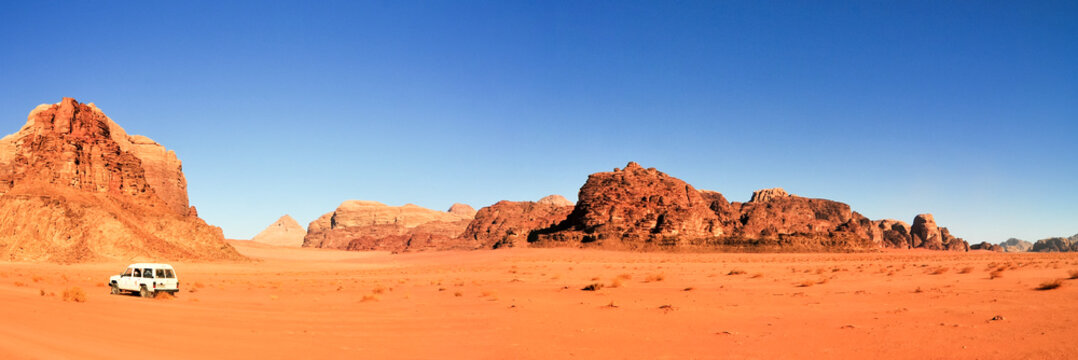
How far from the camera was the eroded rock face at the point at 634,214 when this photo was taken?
3153 inches

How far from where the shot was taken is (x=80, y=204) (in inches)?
2087

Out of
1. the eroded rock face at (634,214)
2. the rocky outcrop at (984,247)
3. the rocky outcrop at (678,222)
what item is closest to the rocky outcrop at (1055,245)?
the rocky outcrop at (984,247)

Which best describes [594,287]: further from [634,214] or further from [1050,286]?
[634,214]

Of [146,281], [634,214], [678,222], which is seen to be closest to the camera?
[146,281]

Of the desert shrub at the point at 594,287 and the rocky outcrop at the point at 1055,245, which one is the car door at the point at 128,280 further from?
the rocky outcrop at the point at 1055,245

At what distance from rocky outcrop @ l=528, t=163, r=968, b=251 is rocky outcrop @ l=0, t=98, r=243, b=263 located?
4600 centimetres

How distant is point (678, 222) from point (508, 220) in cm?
6001

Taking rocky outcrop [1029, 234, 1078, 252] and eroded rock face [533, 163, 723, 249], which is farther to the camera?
rocky outcrop [1029, 234, 1078, 252]

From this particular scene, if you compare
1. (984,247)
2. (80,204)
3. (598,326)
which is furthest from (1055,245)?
(80,204)

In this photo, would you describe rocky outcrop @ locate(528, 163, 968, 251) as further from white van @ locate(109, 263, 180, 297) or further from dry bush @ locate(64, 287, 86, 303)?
dry bush @ locate(64, 287, 86, 303)

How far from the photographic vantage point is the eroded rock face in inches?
3153

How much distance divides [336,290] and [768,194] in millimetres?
150438

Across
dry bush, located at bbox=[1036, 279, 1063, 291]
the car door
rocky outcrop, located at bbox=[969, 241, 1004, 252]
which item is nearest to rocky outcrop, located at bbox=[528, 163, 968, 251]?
rocky outcrop, located at bbox=[969, 241, 1004, 252]

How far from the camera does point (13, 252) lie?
45.7 m
